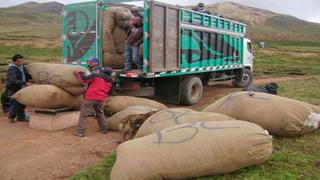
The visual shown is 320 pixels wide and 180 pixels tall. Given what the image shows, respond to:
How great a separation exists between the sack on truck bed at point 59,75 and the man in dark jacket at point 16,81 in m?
0.40

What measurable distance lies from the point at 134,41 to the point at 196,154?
521 cm

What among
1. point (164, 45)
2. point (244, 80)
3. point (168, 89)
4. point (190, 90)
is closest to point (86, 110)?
point (164, 45)

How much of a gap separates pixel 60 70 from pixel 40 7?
152m

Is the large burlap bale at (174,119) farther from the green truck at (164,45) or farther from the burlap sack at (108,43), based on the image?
the burlap sack at (108,43)

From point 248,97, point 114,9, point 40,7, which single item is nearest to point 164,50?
point 114,9

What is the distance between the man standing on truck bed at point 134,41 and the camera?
8352 mm

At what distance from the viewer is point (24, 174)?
4.67 metres

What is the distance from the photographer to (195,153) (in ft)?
11.8

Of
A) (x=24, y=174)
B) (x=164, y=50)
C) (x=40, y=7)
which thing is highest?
A: (x=40, y=7)

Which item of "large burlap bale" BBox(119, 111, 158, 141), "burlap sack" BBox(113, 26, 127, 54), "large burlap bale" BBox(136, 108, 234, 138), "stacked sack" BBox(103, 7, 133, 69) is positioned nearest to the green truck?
"stacked sack" BBox(103, 7, 133, 69)

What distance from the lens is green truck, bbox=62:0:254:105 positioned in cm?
828

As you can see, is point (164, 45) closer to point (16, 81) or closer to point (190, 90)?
point (190, 90)

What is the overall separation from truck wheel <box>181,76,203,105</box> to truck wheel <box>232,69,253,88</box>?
390cm

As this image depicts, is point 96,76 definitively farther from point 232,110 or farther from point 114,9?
point 114,9
